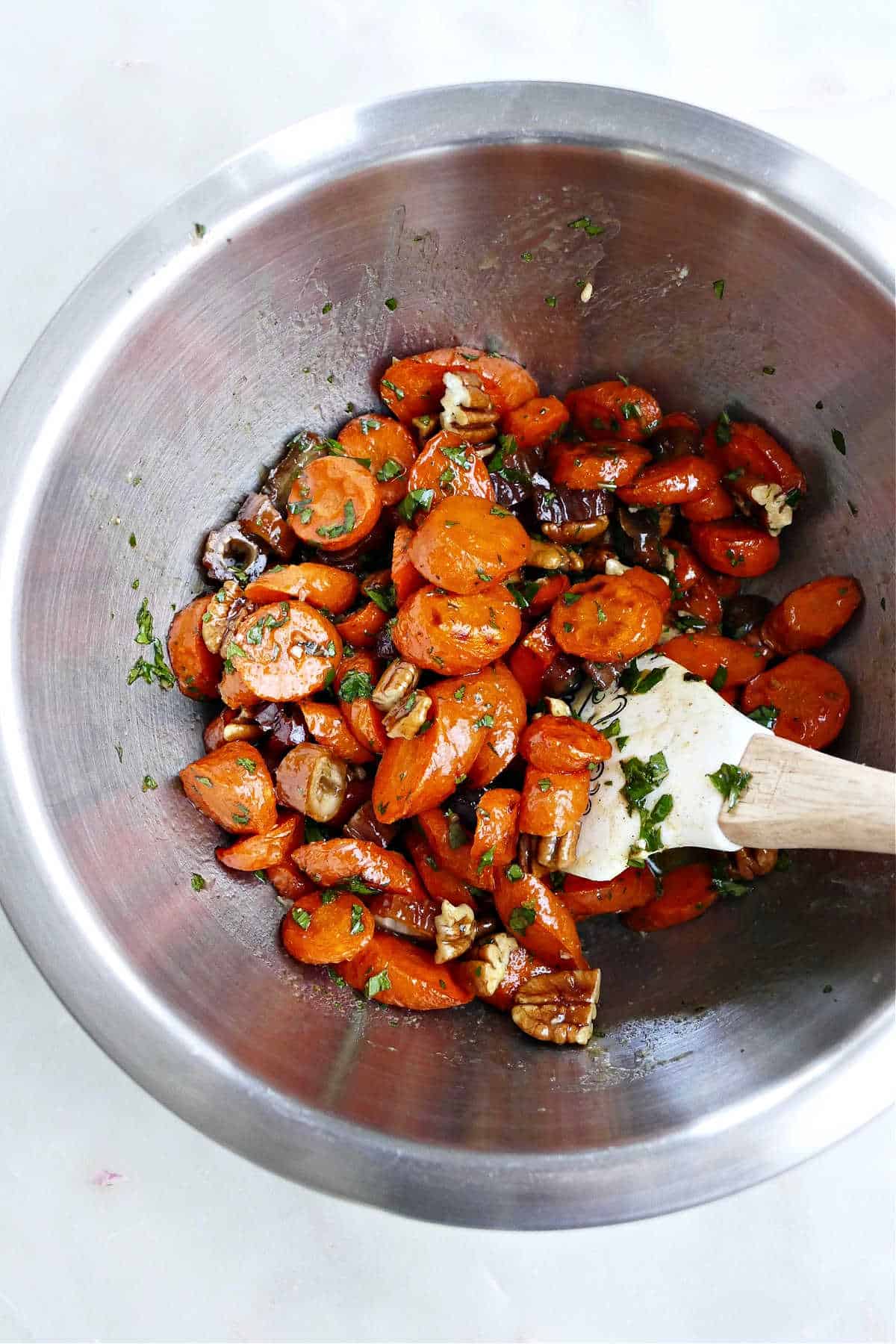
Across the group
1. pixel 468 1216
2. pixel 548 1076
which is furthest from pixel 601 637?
pixel 468 1216

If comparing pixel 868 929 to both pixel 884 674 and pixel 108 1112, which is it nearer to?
pixel 884 674

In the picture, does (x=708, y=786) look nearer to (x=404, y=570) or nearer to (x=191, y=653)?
(x=404, y=570)

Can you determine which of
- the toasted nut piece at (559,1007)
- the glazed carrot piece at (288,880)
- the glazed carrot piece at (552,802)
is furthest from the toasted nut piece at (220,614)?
the toasted nut piece at (559,1007)

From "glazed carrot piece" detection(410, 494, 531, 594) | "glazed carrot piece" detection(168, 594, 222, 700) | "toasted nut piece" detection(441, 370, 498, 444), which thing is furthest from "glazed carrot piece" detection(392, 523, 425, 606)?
"glazed carrot piece" detection(168, 594, 222, 700)

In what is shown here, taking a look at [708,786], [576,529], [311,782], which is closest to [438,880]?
[311,782]

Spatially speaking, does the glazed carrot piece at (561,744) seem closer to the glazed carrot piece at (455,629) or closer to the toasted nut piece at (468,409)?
the glazed carrot piece at (455,629)
